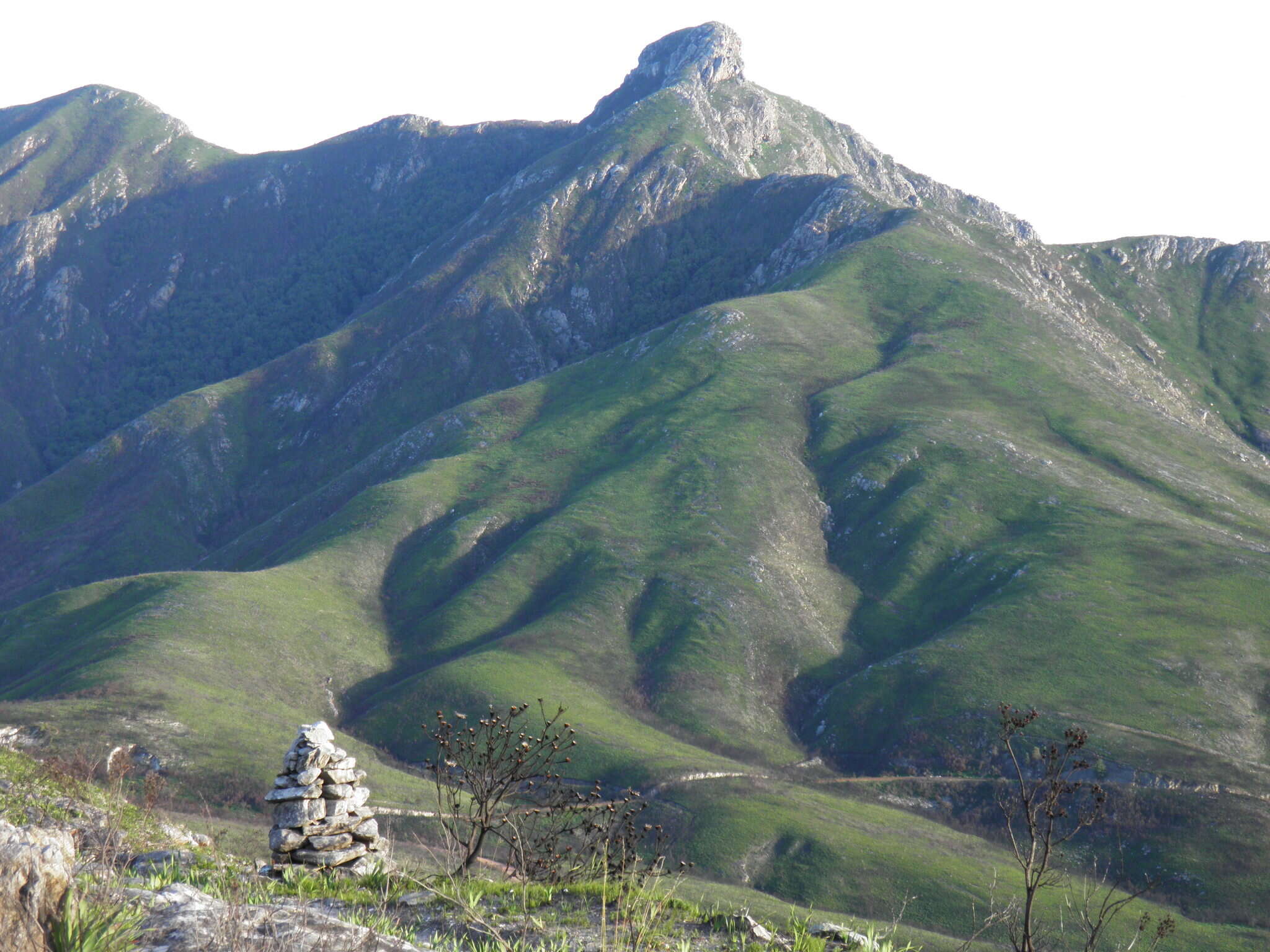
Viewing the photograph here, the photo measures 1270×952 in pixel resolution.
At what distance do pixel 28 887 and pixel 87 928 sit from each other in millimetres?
584

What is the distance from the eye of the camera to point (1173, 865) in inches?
3531

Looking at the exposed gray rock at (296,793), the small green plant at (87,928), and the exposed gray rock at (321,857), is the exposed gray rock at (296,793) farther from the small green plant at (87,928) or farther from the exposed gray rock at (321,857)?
the small green plant at (87,928)

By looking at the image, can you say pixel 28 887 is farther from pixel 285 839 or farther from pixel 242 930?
pixel 285 839

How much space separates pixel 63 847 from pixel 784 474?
563ft

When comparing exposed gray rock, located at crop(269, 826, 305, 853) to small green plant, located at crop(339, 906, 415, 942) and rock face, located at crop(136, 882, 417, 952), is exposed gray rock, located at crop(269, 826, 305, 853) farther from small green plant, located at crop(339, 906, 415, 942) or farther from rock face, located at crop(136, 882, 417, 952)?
rock face, located at crop(136, 882, 417, 952)

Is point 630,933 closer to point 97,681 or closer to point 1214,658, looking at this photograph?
point 97,681

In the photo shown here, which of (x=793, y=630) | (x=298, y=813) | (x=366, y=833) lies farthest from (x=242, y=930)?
(x=793, y=630)

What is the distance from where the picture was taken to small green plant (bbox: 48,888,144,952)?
25.7 ft

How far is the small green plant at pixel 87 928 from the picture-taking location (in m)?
7.82

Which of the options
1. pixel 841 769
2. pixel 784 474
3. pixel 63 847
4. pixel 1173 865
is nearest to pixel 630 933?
pixel 63 847

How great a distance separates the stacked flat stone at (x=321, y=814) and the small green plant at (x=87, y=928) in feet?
47.9

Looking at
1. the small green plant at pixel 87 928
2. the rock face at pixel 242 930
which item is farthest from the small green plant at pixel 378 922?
the small green plant at pixel 87 928

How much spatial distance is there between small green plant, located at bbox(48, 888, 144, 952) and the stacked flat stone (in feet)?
47.9

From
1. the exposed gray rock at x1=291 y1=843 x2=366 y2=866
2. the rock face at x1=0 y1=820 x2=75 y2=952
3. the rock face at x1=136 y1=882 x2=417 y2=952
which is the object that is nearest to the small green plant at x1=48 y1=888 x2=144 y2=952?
the rock face at x1=0 y1=820 x2=75 y2=952
